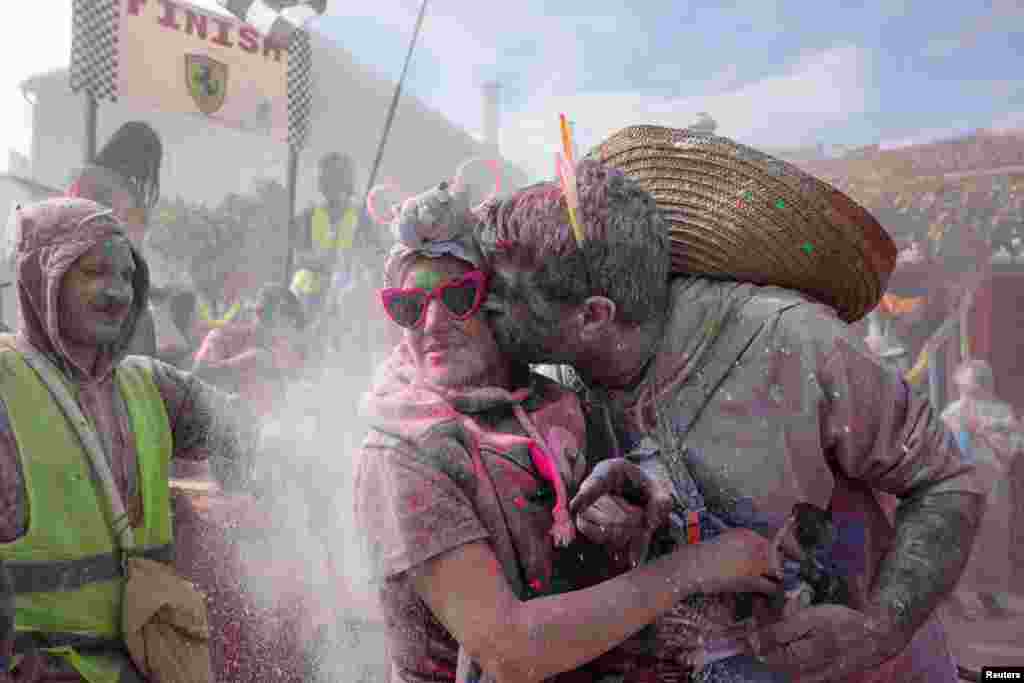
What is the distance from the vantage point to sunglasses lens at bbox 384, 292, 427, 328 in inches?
60.7

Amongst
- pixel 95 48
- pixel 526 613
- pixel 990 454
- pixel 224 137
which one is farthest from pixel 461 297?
pixel 224 137

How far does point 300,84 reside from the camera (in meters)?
Answer: 9.97

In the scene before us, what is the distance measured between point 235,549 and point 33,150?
39.8 ft

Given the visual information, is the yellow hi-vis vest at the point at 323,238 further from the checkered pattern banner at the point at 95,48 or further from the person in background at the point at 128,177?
the checkered pattern banner at the point at 95,48

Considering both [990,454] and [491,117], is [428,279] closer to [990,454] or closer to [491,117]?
[491,117]

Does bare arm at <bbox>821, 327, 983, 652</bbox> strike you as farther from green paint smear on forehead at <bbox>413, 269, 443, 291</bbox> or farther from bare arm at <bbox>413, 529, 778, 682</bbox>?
green paint smear on forehead at <bbox>413, 269, 443, 291</bbox>

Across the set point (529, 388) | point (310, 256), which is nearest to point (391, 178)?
point (310, 256)

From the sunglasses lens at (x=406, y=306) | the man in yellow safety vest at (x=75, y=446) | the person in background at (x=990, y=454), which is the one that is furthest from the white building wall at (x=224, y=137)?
Result: the sunglasses lens at (x=406, y=306)

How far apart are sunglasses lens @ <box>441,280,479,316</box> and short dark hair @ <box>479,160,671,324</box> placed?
0.30 ft

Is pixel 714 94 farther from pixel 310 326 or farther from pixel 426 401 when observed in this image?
pixel 426 401

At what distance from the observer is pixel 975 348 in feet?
22.9

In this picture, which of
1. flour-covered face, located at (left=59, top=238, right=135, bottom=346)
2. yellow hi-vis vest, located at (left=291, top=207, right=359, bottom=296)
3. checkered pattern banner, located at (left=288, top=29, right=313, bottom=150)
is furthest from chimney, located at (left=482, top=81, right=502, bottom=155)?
checkered pattern banner, located at (left=288, top=29, right=313, bottom=150)

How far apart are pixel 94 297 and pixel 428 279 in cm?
125

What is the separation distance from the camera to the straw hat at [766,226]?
165 centimetres
